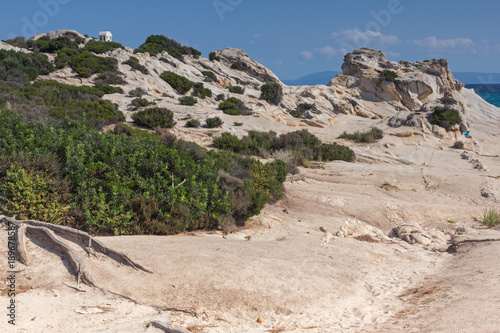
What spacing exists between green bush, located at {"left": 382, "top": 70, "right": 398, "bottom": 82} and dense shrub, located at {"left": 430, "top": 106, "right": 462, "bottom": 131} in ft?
44.3

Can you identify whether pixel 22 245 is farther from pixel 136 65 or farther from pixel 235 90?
pixel 235 90

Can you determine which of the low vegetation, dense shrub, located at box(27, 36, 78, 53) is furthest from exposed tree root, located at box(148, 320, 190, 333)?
dense shrub, located at box(27, 36, 78, 53)

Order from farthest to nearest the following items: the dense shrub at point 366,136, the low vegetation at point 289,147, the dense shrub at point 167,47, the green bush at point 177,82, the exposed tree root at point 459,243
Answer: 1. the dense shrub at point 167,47
2. the green bush at point 177,82
3. the dense shrub at point 366,136
4. the low vegetation at point 289,147
5. the exposed tree root at point 459,243

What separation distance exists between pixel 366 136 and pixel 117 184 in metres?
17.1

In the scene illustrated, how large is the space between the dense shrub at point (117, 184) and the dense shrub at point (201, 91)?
2172 centimetres

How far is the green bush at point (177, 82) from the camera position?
29281mm

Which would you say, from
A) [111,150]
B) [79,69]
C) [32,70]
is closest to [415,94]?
[79,69]

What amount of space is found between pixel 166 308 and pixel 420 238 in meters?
5.66

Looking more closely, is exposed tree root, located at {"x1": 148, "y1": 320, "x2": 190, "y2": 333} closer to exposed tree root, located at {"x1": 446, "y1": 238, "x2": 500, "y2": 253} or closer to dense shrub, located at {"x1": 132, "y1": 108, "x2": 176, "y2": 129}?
exposed tree root, located at {"x1": 446, "y1": 238, "x2": 500, "y2": 253}

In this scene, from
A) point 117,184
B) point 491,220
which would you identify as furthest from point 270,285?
point 491,220

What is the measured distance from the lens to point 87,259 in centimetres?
448

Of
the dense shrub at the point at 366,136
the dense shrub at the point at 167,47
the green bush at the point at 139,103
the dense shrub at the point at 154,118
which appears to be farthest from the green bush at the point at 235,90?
the dense shrub at the point at 154,118

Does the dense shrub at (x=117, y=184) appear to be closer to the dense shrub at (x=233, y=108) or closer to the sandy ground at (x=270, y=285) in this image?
the sandy ground at (x=270, y=285)

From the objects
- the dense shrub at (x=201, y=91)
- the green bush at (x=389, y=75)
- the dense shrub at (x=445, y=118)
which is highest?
the green bush at (x=389, y=75)
